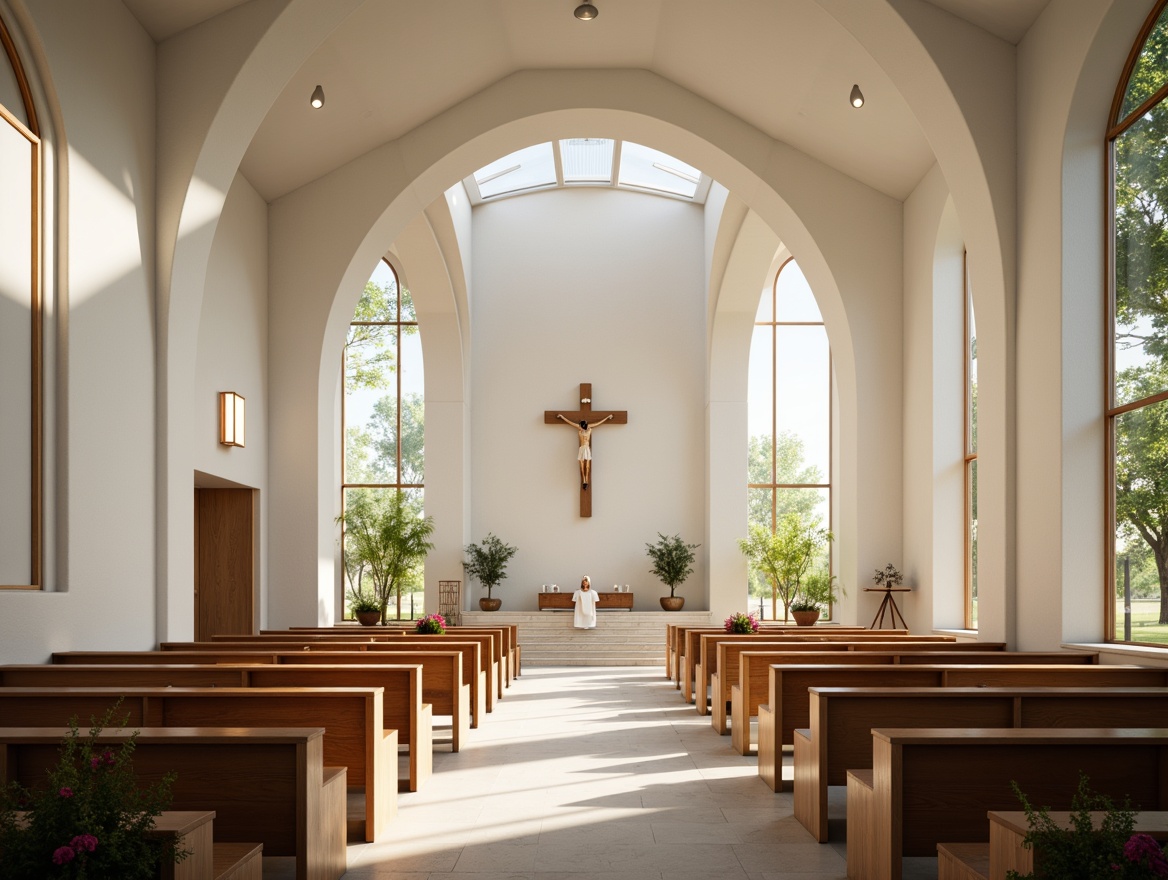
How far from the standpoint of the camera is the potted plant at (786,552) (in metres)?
14.8

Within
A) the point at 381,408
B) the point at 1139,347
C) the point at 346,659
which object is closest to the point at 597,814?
the point at 346,659

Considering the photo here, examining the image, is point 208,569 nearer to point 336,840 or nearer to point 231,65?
point 231,65

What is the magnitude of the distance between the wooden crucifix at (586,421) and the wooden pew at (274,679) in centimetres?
1105

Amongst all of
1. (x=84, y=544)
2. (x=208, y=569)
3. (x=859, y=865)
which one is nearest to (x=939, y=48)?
(x=859, y=865)

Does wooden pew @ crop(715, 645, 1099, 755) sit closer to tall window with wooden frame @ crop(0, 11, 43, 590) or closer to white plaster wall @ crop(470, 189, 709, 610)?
tall window with wooden frame @ crop(0, 11, 43, 590)

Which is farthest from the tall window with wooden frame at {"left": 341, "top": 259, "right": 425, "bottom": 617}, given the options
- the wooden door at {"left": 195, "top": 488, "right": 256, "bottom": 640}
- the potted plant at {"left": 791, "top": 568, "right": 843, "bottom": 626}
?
the wooden door at {"left": 195, "top": 488, "right": 256, "bottom": 640}

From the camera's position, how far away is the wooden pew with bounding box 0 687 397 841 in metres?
4.20

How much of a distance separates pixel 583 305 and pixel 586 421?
5.83 ft

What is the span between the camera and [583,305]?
16.8 meters

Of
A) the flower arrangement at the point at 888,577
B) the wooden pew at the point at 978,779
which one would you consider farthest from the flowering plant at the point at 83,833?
the flower arrangement at the point at 888,577

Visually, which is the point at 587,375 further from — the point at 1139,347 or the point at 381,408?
the point at 1139,347

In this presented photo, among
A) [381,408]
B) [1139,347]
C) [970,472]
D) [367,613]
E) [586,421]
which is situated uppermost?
[381,408]

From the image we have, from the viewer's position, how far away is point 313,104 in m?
9.00

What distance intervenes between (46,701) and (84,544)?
2084 millimetres
